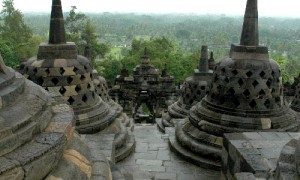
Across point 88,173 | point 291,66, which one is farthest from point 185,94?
point 291,66

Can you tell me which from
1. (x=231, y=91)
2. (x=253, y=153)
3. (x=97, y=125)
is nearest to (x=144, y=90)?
(x=97, y=125)

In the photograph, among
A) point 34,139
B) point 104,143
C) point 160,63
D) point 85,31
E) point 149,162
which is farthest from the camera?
point 85,31

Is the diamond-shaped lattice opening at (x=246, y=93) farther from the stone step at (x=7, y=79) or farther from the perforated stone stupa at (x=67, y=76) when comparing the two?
the stone step at (x=7, y=79)

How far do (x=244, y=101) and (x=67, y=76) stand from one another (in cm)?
425

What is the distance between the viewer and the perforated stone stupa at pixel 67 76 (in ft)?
23.7

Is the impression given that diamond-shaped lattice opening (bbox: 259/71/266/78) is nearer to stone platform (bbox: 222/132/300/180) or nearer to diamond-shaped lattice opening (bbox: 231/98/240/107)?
diamond-shaped lattice opening (bbox: 231/98/240/107)

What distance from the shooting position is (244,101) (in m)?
7.34

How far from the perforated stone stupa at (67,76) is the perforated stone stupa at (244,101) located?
191cm

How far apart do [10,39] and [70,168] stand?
1723 inches

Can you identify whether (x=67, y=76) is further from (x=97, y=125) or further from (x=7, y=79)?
(x=7, y=79)

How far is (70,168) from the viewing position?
123 inches

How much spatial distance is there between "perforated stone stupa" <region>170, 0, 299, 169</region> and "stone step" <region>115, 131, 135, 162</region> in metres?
1.26

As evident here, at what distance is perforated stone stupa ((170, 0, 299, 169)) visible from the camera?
720 centimetres

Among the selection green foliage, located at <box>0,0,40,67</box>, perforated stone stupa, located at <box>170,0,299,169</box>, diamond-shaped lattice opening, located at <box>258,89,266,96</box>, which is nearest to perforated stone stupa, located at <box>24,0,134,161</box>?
perforated stone stupa, located at <box>170,0,299,169</box>
